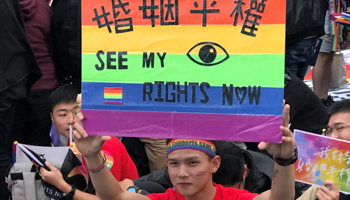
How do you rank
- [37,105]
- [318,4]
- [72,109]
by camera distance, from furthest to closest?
[318,4], [37,105], [72,109]

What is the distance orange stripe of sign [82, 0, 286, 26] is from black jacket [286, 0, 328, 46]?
8.16 feet

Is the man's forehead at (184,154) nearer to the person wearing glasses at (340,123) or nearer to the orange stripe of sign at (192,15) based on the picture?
the orange stripe of sign at (192,15)

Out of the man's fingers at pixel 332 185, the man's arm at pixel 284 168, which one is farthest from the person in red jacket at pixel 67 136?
the man's fingers at pixel 332 185

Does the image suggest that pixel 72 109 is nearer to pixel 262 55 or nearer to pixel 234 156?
pixel 234 156

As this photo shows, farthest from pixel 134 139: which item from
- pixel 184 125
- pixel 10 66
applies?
pixel 184 125

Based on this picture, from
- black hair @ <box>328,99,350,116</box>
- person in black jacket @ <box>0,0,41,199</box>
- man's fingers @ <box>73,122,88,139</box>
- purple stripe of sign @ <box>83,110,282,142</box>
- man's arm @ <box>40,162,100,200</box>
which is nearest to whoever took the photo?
purple stripe of sign @ <box>83,110,282,142</box>

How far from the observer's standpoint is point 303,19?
193 inches

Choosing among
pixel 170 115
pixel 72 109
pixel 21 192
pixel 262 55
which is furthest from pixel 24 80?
pixel 262 55

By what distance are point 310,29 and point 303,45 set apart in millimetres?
149

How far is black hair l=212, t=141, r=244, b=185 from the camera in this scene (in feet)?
11.6

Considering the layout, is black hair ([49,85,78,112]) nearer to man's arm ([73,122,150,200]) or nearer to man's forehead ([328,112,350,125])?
man's arm ([73,122,150,200])

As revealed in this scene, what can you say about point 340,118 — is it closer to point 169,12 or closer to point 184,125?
point 184,125

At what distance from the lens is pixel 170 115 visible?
2.51 m

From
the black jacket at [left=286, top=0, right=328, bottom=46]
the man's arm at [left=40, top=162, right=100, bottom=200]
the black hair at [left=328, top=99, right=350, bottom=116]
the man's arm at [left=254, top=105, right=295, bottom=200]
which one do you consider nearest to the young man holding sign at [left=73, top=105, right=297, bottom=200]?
the man's arm at [left=254, top=105, right=295, bottom=200]
